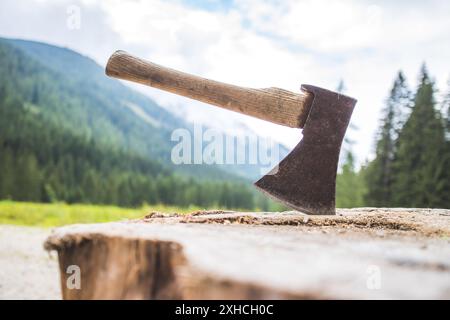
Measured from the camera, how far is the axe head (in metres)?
2.67

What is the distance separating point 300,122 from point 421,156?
74.4 feet

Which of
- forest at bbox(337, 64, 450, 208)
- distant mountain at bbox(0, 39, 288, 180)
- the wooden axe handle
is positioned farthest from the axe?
distant mountain at bbox(0, 39, 288, 180)

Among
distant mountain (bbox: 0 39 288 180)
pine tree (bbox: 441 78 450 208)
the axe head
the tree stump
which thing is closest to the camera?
the tree stump

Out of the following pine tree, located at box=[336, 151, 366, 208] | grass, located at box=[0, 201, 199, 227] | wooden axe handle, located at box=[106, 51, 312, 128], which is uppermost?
wooden axe handle, located at box=[106, 51, 312, 128]

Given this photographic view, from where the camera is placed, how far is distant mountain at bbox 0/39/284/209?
97.2ft

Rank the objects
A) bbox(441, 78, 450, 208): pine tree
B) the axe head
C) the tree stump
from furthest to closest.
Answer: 1. bbox(441, 78, 450, 208): pine tree
2. the axe head
3. the tree stump

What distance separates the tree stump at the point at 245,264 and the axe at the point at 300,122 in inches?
33.3

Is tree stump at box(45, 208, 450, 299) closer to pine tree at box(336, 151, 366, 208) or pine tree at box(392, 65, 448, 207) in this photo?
pine tree at box(392, 65, 448, 207)

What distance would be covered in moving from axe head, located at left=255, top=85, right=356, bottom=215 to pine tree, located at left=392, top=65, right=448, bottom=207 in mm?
20891

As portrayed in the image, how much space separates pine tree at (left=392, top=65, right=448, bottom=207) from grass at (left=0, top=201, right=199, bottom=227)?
39.7ft

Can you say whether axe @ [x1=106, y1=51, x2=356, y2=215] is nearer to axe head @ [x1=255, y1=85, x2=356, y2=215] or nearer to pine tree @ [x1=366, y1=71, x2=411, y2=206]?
axe head @ [x1=255, y1=85, x2=356, y2=215]

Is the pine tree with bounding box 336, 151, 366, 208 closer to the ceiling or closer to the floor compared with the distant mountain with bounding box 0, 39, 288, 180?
closer to the floor

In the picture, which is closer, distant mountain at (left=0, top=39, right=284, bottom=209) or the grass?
the grass
